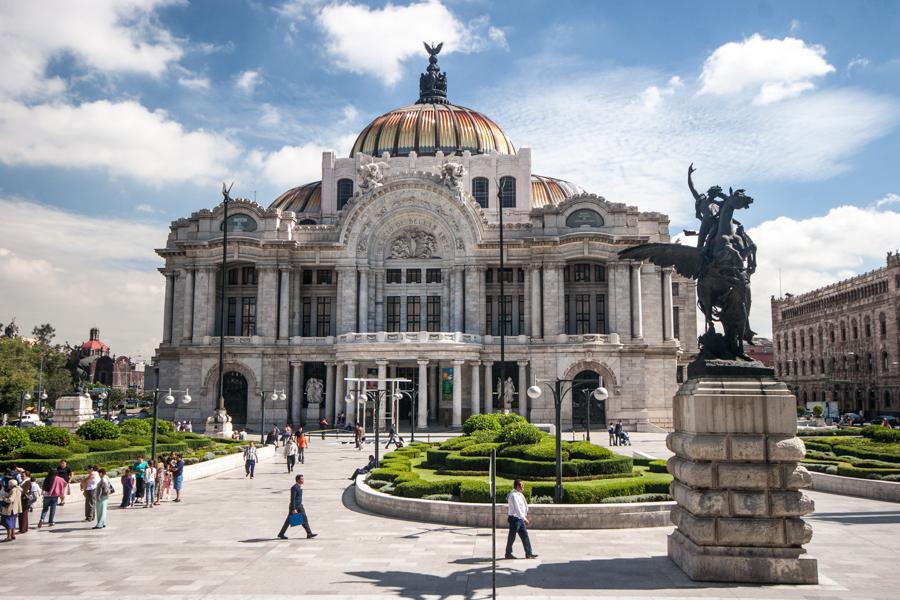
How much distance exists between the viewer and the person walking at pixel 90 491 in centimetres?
2228

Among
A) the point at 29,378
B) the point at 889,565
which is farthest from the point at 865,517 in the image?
the point at 29,378

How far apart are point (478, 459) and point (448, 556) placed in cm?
1043

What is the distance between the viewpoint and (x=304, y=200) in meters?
81.6

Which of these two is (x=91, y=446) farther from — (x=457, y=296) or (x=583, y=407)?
(x=583, y=407)

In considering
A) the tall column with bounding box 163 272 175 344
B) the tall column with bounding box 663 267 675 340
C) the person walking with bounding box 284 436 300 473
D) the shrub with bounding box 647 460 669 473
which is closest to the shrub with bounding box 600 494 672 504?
the shrub with bounding box 647 460 669 473

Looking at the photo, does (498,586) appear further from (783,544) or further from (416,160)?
(416,160)

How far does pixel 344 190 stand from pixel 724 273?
65279mm

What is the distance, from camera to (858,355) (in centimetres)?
9306

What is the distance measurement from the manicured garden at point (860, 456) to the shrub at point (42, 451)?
100 ft

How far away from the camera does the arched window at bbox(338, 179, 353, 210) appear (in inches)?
3073

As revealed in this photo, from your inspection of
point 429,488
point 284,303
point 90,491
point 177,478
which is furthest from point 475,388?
point 90,491

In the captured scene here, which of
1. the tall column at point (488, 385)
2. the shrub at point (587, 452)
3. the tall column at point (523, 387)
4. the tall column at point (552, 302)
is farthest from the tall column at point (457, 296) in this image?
the shrub at point (587, 452)

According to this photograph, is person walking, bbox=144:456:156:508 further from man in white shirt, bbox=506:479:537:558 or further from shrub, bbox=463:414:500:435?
shrub, bbox=463:414:500:435

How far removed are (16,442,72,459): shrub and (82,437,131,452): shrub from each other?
9.40 feet
